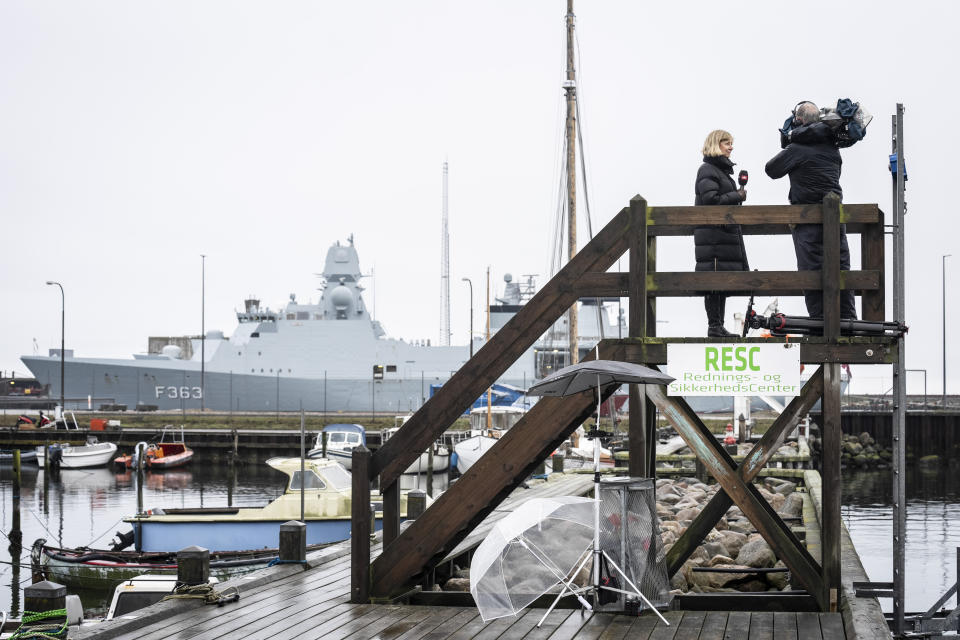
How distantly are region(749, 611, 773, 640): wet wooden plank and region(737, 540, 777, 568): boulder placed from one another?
3019 mm

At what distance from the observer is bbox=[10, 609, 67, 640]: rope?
6.46 m

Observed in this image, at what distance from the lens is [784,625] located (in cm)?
680

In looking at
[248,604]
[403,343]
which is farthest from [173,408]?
[248,604]

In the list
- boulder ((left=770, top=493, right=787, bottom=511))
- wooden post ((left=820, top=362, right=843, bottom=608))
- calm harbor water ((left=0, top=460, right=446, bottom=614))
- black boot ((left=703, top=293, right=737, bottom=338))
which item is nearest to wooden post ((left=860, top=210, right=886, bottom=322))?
wooden post ((left=820, top=362, right=843, bottom=608))

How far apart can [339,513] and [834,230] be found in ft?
49.9

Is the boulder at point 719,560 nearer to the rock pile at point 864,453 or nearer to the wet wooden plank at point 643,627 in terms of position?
the wet wooden plank at point 643,627

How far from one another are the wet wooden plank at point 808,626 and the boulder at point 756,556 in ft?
10.2

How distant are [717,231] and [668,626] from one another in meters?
3.02

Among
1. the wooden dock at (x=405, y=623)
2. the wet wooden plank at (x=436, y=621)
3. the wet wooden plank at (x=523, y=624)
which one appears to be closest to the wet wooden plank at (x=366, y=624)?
the wooden dock at (x=405, y=623)

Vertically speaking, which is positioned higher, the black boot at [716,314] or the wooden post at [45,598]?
the black boot at [716,314]

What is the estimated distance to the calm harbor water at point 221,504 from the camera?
22781 millimetres

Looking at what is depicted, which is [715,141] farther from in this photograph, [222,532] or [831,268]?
[222,532]

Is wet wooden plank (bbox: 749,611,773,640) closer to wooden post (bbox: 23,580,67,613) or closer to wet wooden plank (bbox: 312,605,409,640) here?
wet wooden plank (bbox: 312,605,409,640)

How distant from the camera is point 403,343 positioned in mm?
75000
